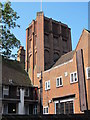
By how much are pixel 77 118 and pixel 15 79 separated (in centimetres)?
2403

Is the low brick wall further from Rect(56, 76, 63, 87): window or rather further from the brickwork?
Rect(56, 76, 63, 87): window

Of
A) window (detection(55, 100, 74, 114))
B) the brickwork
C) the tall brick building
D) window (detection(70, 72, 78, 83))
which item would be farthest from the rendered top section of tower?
window (detection(70, 72, 78, 83))

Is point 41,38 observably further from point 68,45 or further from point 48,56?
point 68,45

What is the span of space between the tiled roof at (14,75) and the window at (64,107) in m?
11.2

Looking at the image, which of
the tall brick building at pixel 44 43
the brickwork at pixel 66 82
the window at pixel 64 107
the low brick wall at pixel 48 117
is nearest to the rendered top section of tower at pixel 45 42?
the tall brick building at pixel 44 43

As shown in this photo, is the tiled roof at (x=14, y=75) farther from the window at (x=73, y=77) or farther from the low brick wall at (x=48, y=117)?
the low brick wall at (x=48, y=117)

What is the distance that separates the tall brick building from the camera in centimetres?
3747

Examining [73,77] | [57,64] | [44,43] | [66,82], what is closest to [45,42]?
[44,43]

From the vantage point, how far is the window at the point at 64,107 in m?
25.5

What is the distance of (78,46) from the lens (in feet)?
86.2

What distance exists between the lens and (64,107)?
26.5m

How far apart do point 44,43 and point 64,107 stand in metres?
15.8

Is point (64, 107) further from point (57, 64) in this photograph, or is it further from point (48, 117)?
point (48, 117)

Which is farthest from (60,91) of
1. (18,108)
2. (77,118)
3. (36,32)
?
(36,32)
